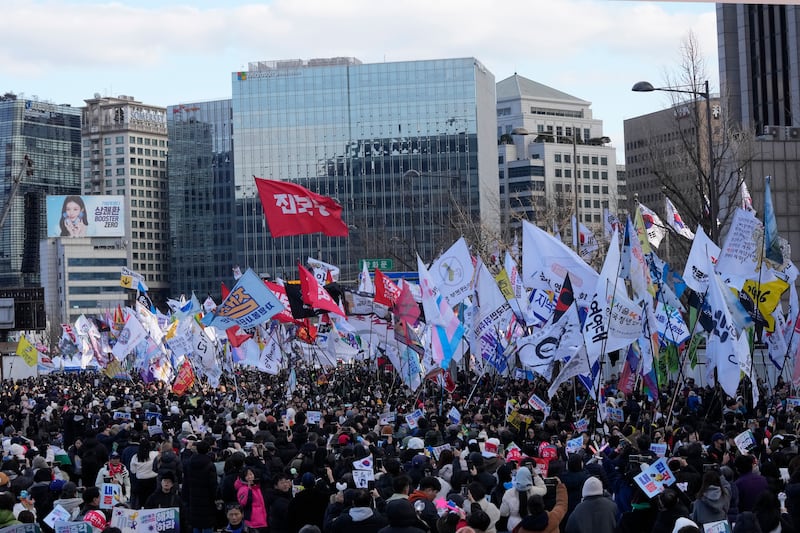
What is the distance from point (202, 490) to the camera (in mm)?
14641

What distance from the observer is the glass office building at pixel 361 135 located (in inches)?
5153

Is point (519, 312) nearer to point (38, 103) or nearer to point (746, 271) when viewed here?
point (746, 271)

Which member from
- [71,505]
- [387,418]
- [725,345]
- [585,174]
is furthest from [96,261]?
[71,505]

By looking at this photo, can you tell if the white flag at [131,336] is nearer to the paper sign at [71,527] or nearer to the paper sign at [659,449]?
the paper sign at [659,449]

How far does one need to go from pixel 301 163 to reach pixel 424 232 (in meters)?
17.0

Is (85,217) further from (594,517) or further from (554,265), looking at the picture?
(594,517)

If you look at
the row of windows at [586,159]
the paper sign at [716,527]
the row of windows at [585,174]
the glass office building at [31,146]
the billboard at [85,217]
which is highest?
the glass office building at [31,146]

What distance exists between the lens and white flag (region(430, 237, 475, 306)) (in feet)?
87.1

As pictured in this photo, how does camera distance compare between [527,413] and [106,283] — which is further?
[106,283]

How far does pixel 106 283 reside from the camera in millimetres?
172750

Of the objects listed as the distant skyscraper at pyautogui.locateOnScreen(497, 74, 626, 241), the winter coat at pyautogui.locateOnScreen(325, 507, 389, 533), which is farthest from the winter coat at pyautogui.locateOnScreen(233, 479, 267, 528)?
the distant skyscraper at pyautogui.locateOnScreen(497, 74, 626, 241)

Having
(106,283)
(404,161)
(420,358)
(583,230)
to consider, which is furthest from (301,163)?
(420,358)

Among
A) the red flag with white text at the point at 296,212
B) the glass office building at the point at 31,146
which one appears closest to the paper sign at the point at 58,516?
the red flag with white text at the point at 296,212

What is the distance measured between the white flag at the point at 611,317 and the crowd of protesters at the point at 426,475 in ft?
4.11
